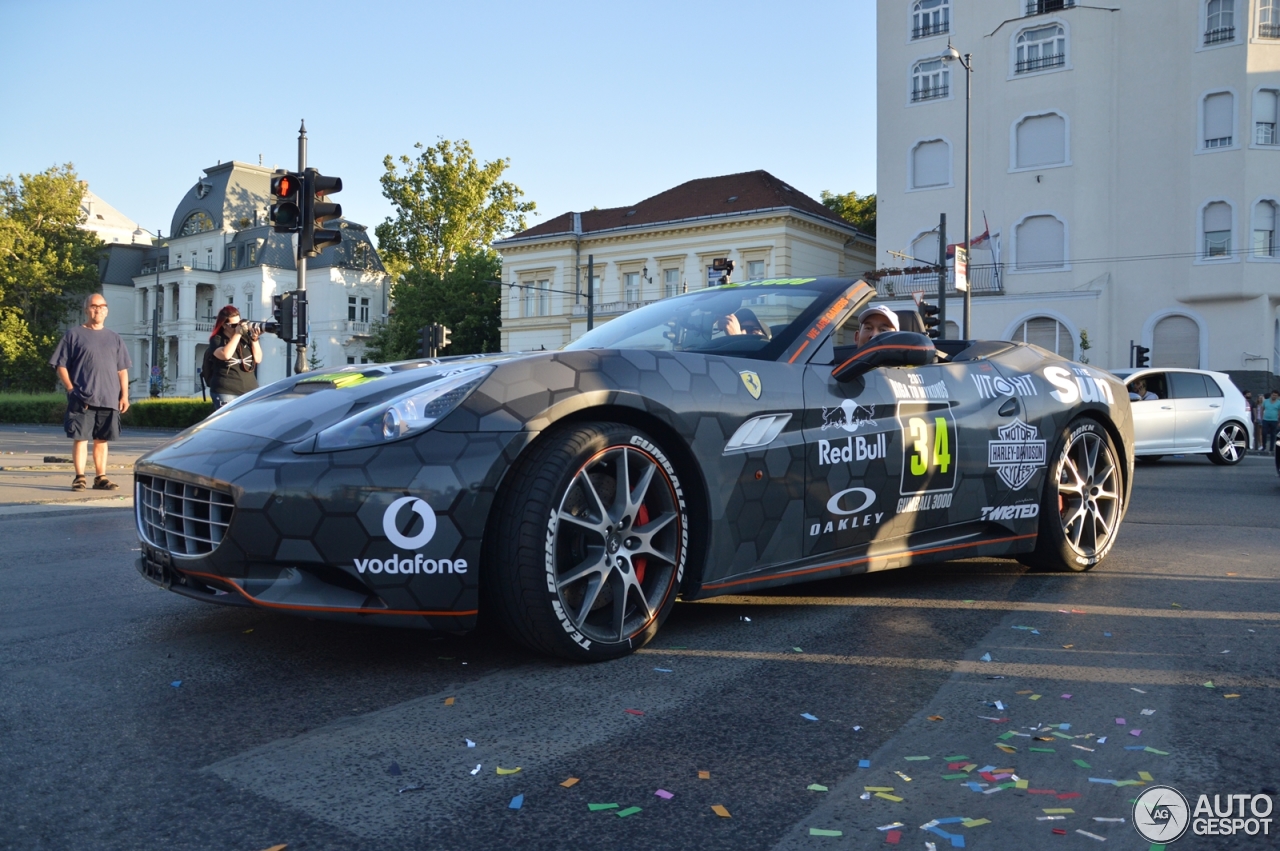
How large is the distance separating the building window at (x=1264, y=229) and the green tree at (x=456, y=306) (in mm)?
38074

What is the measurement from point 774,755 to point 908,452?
206 centimetres

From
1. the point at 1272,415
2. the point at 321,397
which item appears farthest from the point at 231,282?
the point at 321,397

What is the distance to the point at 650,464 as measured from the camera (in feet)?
11.7

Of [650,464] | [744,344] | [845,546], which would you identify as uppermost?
[744,344]

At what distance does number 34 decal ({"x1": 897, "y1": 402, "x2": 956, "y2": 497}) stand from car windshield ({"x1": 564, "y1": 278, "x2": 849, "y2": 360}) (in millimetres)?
579

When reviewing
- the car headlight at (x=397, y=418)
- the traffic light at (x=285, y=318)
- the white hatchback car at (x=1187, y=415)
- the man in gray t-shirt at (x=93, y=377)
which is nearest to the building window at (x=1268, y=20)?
the white hatchback car at (x=1187, y=415)

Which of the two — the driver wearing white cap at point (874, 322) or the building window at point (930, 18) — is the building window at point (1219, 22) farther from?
the driver wearing white cap at point (874, 322)

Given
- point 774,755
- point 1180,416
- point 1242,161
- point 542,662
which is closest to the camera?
point 774,755

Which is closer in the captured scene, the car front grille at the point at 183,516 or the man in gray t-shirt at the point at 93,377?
the car front grille at the point at 183,516

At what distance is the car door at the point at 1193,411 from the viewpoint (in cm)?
1747

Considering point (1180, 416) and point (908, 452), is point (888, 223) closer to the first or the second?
point (1180, 416)

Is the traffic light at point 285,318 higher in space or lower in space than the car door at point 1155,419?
higher

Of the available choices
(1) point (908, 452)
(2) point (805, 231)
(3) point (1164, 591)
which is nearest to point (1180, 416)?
(3) point (1164, 591)

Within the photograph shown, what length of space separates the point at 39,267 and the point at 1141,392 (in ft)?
246
